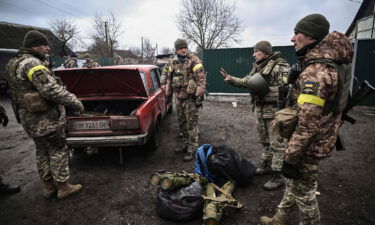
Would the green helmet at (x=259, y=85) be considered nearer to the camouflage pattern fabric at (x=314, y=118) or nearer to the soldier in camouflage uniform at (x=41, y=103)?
the camouflage pattern fabric at (x=314, y=118)

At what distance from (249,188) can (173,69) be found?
2573 mm

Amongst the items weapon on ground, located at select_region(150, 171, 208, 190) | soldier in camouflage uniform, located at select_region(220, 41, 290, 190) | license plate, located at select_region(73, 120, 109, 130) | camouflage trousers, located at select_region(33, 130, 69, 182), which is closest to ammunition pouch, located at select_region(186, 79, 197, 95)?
Result: soldier in camouflage uniform, located at select_region(220, 41, 290, 190)

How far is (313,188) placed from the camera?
6.16 ft

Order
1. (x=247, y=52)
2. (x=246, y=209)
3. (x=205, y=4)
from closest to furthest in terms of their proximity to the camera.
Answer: (x=246, y=209) < (x=247, y=52) < (x=205, y=4)

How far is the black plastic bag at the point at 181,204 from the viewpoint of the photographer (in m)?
2.34

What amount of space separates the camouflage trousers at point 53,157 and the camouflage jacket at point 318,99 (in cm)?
279

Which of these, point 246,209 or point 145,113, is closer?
point 246,209

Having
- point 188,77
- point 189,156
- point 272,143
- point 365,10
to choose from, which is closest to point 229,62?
point 188,77

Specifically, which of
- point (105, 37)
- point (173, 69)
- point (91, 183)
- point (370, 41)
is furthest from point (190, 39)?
point (91, 183)

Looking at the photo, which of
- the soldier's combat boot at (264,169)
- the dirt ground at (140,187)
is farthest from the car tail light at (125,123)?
the soldier's combat boot at (264,169)

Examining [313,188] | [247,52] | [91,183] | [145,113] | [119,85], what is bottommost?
[91,183]

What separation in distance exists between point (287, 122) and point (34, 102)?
280cm

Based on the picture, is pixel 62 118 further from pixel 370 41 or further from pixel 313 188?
pixel 370 41

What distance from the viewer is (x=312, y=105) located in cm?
159
